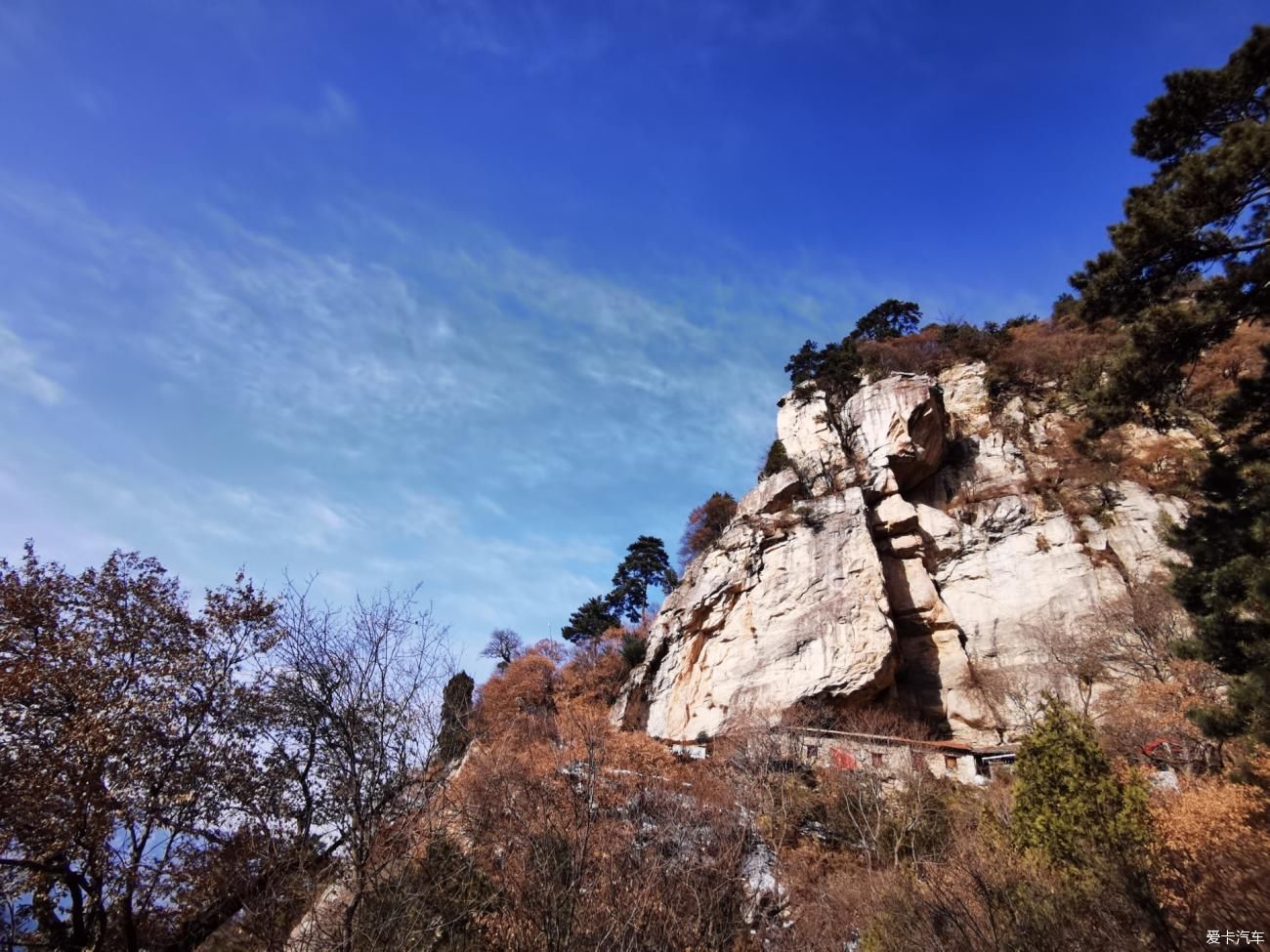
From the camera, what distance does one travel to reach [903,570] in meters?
30.8

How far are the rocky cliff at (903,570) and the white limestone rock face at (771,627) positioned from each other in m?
0.07

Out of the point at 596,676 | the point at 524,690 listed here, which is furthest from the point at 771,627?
the point at 524,690

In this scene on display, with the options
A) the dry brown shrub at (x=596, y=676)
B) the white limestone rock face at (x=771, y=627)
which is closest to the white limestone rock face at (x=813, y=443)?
the white limestone rock face at (x=771, y=627)

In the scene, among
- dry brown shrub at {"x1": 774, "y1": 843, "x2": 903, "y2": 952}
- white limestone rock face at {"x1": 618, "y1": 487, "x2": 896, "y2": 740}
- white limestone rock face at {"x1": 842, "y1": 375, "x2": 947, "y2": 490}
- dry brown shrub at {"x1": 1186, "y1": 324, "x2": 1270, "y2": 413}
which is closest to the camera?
dry brown shrub at {"x1": 774, "y1": 843, "x2": 903, "y2": 952}

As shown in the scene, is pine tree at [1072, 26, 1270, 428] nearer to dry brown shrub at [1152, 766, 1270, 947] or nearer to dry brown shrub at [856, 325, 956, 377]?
dry brown shrub at [1152, 766, 1270, 947]

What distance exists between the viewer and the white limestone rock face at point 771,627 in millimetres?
26688

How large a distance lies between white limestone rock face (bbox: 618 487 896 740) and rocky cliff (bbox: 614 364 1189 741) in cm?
7

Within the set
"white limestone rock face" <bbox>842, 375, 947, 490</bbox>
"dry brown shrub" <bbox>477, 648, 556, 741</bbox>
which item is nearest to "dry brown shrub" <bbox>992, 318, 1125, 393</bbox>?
"white limestone rock face" <bbox>842, 375, 947, 490</bbox>

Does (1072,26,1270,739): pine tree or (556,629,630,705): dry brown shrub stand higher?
(1072,26,1270,739): pine tree

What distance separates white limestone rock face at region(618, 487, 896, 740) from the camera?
26.7m

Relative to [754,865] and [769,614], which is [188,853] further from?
[769,614]

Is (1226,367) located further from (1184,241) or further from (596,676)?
(596,676)

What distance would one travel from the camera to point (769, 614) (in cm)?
2953

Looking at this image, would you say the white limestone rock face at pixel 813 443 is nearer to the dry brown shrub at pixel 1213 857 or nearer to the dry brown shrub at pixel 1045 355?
the dry brown shrub at pixel 1045 355
